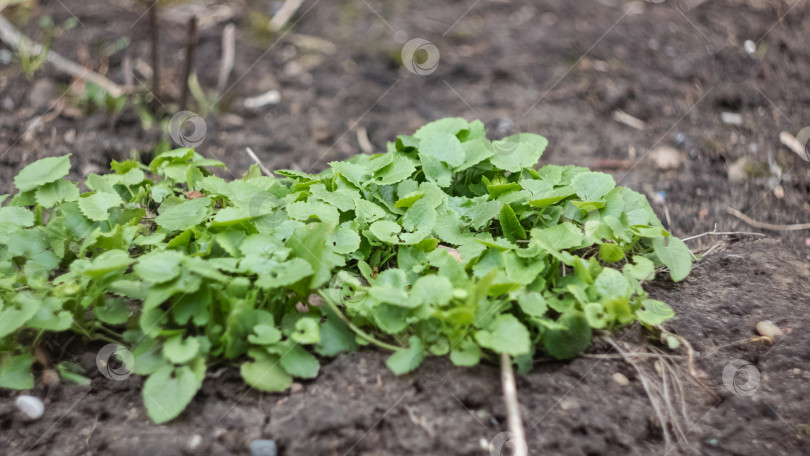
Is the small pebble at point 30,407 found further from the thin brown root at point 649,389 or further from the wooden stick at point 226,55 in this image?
the wooden stick at point 226,55

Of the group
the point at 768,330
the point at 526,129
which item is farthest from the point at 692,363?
the point at 526,129


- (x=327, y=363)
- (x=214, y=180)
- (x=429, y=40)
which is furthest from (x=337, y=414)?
(x=429, y=40)

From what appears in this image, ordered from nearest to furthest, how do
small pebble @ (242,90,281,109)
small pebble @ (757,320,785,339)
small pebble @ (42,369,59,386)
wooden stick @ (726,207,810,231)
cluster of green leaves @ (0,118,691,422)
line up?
cluster of green leaves @ (0,118,691,422) < small pebble @ (42,369,59,386) < small pebble @ (757,320,785,339) < wooden stick @ (726,207,810,231) < small pebble @ (242,90,281,109)

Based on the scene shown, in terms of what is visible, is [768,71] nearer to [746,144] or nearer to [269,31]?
[746,144]

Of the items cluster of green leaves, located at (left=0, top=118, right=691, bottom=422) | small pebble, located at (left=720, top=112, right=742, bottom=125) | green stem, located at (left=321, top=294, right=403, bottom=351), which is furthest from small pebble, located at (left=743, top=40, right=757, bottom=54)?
green stem, located at (left=321, top=294, right=403, bottom=351)

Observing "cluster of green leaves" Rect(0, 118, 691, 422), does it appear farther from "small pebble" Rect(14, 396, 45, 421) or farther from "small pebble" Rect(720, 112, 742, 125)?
"small pebble" Rect(720, 112, 742, 125)

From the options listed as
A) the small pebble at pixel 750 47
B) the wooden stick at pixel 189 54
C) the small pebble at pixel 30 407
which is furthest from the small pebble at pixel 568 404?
the small pebble at pixel 750 47

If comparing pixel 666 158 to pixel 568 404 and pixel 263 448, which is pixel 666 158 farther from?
pixel 263 448

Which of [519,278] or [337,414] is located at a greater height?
[519,278]
